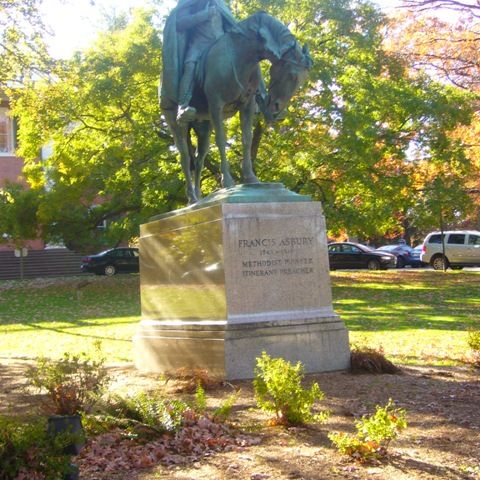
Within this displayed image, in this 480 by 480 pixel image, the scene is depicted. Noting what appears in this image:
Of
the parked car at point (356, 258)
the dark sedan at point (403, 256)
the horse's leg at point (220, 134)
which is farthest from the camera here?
the dark sedan at point (403, 256)

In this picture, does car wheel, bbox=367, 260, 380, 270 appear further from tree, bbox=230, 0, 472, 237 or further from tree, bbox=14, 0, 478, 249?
tree, bbox=230, 0, 472, 237

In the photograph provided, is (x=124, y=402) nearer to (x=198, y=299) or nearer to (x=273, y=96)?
(x=198, y=299)

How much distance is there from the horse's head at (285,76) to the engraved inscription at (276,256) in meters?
1.77

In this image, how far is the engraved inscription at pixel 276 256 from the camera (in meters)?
7.78

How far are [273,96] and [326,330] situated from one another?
2.93m

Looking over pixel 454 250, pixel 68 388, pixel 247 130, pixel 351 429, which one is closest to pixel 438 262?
pixel 454 250

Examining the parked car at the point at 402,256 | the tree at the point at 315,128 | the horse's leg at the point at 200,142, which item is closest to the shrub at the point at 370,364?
the horse's leg at the point at 200,142

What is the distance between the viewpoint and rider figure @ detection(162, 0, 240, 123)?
8.66m

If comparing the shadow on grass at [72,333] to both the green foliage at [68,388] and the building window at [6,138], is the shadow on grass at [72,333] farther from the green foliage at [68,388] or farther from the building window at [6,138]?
the building window at [6,138]

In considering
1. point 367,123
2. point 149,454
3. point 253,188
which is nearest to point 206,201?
point 253,188

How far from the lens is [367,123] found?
22.4 meters

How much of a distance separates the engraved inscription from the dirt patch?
1.22 m

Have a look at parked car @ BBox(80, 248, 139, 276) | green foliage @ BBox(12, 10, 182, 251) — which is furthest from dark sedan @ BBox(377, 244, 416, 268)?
green foliage @ BBox(12, 10, 182, 251)

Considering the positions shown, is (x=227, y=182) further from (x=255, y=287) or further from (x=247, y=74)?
(x=255, y=287)
